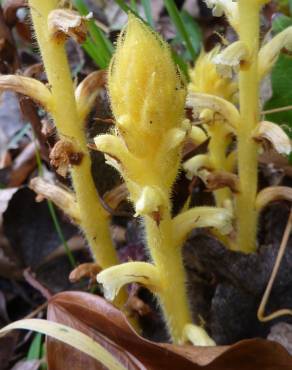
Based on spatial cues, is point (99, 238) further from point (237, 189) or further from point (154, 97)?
point (154, 97)

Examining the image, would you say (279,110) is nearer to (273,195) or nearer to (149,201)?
(273,195)

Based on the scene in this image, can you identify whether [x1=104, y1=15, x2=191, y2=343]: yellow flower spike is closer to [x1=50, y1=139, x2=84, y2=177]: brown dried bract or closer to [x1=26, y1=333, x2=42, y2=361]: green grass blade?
[x1=50, y1=139, x2=84, y2=177]: brown dried bract

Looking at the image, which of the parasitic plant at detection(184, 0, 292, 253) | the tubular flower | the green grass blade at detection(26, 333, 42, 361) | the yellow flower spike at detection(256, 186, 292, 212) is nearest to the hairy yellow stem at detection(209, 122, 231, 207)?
the parasitic plant at detection(184, 0, 292, 253)

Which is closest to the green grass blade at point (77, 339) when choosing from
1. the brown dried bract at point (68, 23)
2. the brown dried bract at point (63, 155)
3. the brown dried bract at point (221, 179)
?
the brown dried bract at point (63, 155)

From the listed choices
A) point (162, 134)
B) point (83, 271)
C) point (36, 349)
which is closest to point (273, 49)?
point (162, 134)

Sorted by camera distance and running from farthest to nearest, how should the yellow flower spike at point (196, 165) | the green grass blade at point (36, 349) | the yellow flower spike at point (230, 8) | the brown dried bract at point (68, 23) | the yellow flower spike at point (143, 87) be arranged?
the green grass blade at point (36, 349) → the yellow flower spike at point (196, 165) → the yellow flower spike at point (230, 8) → the brown dried bract at point (68, 23) → the yellow flower spike at point (143, 87)

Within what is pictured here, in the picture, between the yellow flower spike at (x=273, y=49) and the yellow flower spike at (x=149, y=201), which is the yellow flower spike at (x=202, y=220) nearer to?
the yellow flower spike at (x=149, y=201)
